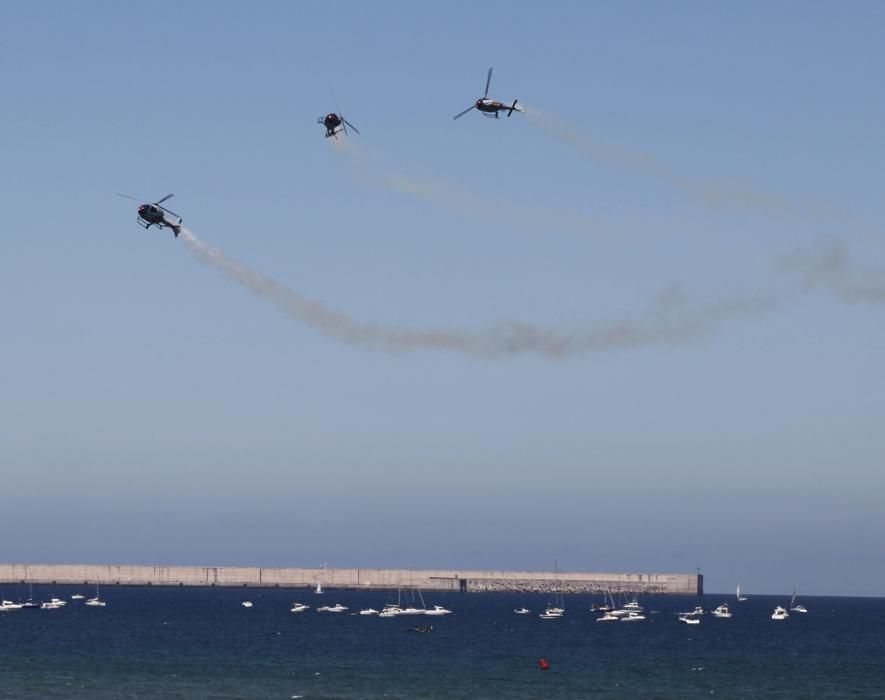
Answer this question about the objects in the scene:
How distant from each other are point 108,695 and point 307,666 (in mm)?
41890

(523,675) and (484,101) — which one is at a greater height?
(484,101)

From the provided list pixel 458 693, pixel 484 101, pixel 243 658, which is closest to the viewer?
pixel 484 101

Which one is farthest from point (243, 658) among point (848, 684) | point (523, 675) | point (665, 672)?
point (848, 684)

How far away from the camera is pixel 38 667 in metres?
173

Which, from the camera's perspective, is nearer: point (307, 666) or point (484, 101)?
point (484, 101)

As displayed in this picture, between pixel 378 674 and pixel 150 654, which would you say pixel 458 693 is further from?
pixel 150 654

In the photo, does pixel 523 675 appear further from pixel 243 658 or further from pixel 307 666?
pixel 243 658

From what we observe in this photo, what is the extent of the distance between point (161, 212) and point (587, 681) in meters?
83.0

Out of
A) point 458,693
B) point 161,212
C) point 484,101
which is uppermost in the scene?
point 484,101

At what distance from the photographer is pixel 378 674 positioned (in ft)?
559

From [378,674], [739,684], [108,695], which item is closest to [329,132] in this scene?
[108,695]

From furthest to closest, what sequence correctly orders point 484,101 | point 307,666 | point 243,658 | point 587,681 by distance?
point 243,658 < point 307,666 < point 587,681 < point 484,101

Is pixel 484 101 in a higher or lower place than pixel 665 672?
higher

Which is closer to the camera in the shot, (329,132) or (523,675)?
(329,132)
